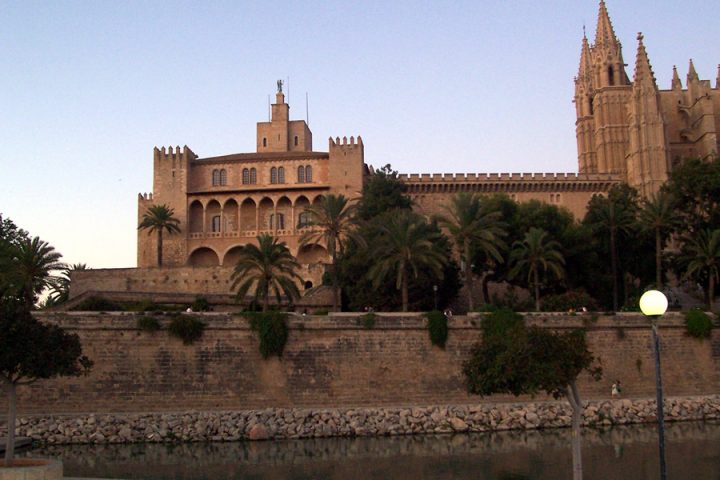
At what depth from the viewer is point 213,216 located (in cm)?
5225

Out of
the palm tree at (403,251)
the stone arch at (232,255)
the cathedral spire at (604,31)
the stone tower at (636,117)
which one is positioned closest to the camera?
the palm tree at (403,251)

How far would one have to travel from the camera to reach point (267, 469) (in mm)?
19266

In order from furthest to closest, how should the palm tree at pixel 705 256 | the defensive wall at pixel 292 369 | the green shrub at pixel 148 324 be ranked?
the palm tree at pixel 705 256 → the green shrub at pixel 148 324 → the defensive wall at pixel 292 369

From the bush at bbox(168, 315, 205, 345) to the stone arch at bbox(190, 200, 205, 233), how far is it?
2662 centimetres

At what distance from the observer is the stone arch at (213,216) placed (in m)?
52.0

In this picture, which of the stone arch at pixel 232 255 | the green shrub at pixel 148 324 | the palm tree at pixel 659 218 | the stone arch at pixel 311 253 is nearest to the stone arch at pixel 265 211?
the stone arch at pixel 232 255

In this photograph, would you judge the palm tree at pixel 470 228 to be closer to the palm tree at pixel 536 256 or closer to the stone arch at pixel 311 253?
the palm tree at pixel 536 256

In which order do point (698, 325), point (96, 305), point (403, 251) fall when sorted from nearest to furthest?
point (698, 325)
point (403, 251)
point (96, 305)

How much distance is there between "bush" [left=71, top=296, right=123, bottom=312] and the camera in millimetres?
34719

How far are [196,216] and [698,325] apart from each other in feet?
110

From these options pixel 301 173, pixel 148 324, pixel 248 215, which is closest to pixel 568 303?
pixel 148 324

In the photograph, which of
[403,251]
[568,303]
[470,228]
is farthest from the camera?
[568,303]

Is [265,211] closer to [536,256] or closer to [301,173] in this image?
[301,173]

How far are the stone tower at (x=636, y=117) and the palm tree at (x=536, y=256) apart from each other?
759 inches
